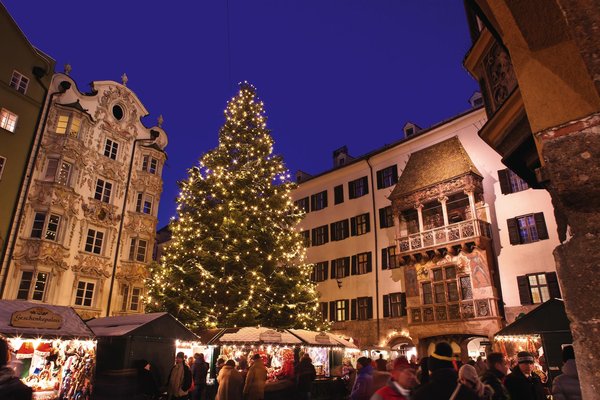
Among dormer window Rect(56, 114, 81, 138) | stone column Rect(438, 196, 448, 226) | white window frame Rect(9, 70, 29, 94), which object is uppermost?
white window frame Rect(9, 70, 29, 94)

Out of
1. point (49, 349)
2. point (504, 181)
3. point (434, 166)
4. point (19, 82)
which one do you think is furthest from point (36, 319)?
point (504, 181)

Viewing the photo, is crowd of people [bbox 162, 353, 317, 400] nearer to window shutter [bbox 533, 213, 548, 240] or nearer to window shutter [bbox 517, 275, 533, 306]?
window shutter [bbox 517, 275, 533, 306]

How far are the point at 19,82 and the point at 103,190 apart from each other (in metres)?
7.51

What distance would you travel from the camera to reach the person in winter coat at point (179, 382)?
1121 centimetres

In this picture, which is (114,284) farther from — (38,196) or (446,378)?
(446,378)

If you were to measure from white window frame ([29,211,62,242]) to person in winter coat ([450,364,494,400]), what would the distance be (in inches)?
926

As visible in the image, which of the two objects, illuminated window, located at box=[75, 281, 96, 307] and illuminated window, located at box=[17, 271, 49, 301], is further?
illuminated window, located at box=[75, 281, 96, 307]

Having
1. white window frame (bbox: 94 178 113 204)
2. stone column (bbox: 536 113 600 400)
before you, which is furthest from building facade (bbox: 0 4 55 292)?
stone column (bbox: 536 113 600 400)

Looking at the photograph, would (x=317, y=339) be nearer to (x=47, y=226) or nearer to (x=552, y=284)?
(x=552, y=284)

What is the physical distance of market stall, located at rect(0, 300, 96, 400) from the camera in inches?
362

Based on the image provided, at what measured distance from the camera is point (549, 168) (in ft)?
9.31

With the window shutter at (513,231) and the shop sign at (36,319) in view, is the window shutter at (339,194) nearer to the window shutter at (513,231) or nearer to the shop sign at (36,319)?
the window shutter at (513,231)

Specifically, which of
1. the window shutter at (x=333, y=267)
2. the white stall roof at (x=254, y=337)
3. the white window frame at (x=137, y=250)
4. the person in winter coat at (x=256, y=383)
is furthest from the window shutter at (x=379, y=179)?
the person in winter coat at (x=256, y=383)

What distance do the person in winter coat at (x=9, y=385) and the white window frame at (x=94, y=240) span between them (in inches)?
881
